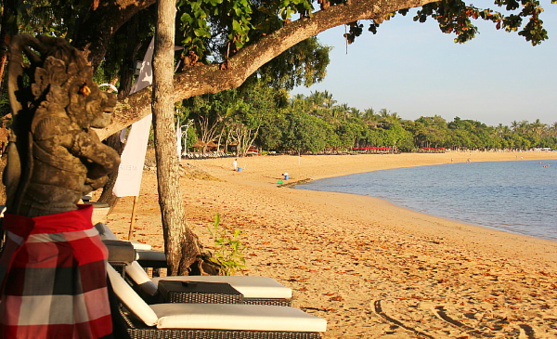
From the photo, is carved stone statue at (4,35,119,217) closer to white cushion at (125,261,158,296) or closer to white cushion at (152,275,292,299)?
white cushion at (125,261,158,296)

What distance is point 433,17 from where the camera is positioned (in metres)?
9.23

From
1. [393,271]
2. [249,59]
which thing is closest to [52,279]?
[249,59]

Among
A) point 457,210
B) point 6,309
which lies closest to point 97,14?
point 6,309

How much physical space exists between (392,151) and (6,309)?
14112cm

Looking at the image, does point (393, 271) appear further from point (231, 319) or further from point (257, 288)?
point (231, 319)

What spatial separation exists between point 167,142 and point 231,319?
250 cm

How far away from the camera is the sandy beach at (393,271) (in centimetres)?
575

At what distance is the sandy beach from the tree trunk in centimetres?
166

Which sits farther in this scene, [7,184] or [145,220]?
[145,220]

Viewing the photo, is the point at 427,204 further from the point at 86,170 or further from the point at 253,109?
the point at 253,109

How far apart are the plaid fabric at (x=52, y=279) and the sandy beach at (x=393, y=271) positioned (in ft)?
9.76

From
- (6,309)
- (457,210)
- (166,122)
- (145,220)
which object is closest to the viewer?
(6,309)

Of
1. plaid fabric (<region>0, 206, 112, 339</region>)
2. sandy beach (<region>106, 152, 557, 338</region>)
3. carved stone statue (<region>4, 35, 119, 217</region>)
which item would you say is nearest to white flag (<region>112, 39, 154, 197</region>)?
sandy beach (<region>106, 152, 557, 338</region>)

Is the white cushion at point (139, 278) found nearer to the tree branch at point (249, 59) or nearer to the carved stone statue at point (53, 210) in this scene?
the carved stone statue at point (53, 210)
